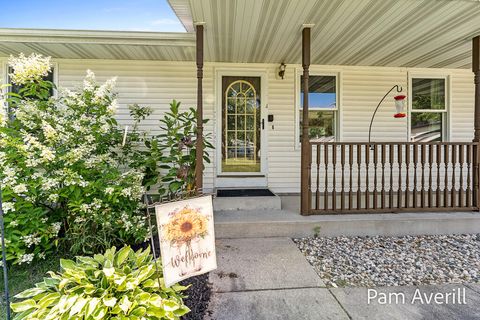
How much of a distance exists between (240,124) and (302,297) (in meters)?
3.36

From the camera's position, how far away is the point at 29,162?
2.79 metres

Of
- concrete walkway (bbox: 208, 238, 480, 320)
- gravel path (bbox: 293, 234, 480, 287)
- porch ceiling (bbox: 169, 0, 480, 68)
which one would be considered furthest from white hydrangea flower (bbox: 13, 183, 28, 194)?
gravel path (bbox: 293, 234, 480, 287)

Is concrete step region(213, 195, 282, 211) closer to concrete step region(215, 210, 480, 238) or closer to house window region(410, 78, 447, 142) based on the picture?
concrete step region(215, 210, 480, 238)

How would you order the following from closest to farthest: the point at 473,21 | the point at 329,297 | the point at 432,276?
the point at 329,297 < the point at 432,276 < the point at 473,21

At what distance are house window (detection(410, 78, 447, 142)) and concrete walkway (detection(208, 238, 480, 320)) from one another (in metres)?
3.73

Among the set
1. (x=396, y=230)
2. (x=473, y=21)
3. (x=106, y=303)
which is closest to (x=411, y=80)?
(x=473, y=21)

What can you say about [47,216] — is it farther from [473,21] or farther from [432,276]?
[473,21]

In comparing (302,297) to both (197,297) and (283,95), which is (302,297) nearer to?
(197,297)

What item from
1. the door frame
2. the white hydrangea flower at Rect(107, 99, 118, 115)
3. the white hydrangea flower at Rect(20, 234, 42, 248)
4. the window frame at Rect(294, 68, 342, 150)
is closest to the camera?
the white hydrangea flower at Rect(20, 234, 42, 248)

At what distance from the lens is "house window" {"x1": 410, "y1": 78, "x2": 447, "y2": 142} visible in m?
5.46

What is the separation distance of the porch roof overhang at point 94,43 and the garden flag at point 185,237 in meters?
3.07

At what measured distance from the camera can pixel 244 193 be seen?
452cm

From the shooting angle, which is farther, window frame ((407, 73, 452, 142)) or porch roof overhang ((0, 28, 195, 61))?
window frame ((407, 73, 452, 142))

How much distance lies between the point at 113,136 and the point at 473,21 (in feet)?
15.3
